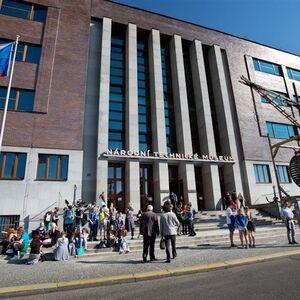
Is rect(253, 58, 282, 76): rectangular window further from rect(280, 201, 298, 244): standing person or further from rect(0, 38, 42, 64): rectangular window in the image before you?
rect(0, 38, 42, 64): rectangular window

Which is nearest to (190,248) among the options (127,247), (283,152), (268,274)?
(127,247)

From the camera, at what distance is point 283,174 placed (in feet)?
81.2

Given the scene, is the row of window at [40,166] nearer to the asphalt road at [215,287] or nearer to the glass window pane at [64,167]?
the glass window pane at [64,167]

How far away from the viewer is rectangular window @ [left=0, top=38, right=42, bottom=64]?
1927 cm

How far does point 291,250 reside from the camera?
858cm

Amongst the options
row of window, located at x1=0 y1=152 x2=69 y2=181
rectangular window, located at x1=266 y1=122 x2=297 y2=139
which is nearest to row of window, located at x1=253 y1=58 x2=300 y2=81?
rectangular window, located at x1=266 y1=122 x2=297 y2=139

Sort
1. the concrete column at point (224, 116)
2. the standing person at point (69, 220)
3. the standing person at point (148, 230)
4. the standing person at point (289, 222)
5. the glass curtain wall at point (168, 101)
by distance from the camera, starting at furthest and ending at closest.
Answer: the glass curtain wall at point (168, 101) < the concrete column at point (224, 116) < the standing person at point (69, 220) < the standing person at point (289, 222) < the standing person at point (148, 230)

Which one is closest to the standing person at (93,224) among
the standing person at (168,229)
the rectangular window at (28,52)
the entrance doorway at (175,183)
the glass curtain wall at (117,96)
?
the standing person at (168,229)

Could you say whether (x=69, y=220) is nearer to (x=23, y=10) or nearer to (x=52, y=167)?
(x=52, y=167)

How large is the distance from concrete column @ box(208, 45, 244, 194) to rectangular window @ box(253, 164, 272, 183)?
84.9 inches

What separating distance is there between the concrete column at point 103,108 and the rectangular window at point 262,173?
15.1m

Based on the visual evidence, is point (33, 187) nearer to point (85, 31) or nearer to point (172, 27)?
point (85, 31)

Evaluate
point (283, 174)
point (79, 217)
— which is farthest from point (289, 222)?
point (283, 174)

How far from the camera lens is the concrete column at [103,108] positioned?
18062mm
